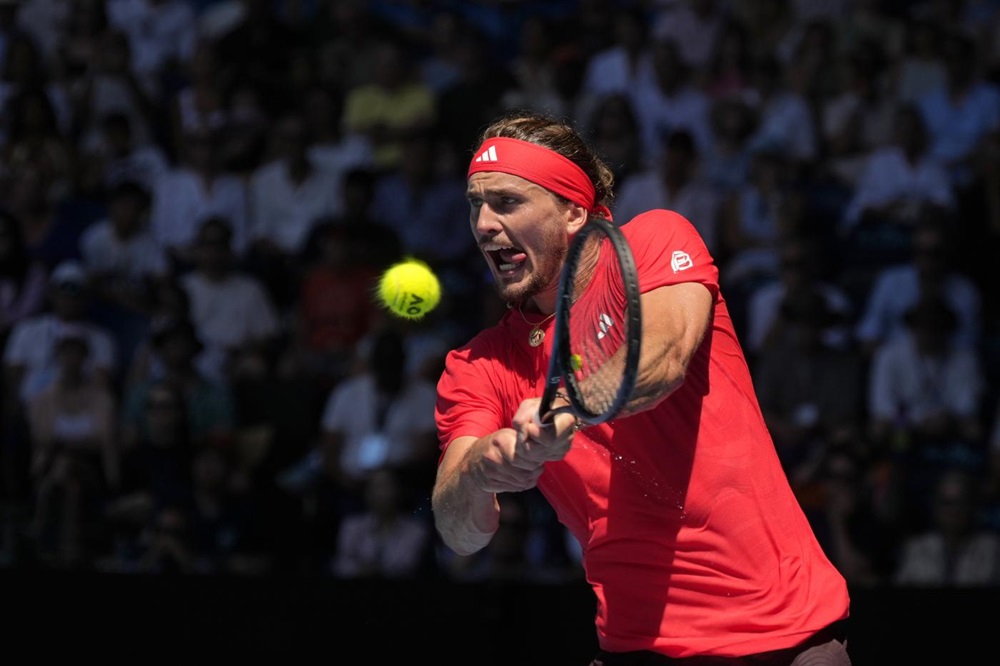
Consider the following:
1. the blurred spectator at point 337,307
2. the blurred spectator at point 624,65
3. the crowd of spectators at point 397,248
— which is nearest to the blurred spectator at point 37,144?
the crowd of spectators at point 397,248

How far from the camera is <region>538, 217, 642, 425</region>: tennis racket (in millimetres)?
2863

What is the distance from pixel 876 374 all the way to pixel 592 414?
5998mm

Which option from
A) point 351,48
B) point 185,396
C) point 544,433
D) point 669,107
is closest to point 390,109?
point 351,48

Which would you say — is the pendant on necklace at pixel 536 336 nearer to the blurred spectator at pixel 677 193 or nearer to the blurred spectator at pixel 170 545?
the blurred spectator at pixel 170 545

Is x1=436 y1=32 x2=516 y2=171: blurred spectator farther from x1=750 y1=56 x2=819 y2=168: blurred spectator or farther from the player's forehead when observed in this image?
the player's forehead

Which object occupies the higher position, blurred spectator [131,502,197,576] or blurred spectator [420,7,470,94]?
blurred spectator [420,7,470,94]

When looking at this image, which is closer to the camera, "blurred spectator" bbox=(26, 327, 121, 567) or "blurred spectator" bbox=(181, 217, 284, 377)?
"blurred spectator" bbox=(26, 327, 121, 567)

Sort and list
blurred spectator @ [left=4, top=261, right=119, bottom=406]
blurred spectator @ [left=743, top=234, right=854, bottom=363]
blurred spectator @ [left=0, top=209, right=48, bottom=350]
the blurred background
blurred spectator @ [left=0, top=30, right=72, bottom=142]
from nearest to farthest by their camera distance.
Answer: the blurred background, blurred spectator @ [left=743, top=234, right=854, bottom=363], blurred spectator @ [left=4, top=261, right=119, bottom=406], blurred spectator @ [left=0, top=209, right=48, bottom=350], blurred spectator @ [left=0, top=30, right=72, bottom=142]

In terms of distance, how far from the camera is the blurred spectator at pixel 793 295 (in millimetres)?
8820

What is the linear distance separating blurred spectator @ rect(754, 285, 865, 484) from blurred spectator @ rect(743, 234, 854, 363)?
0.08 metres

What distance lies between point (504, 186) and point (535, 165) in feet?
0.32

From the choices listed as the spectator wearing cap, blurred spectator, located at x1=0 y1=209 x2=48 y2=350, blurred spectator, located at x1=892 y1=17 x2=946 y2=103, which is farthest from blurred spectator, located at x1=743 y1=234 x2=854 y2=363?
blurred spectator, located at x1=0 y1=209 x2=48 y2=350

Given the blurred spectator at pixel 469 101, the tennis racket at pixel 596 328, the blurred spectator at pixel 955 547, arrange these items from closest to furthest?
the tennis racket at pixel 596 328
the blurred spectator at pixel 955 547
the blurred spectator at pixel 469 101

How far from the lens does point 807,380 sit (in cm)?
850
